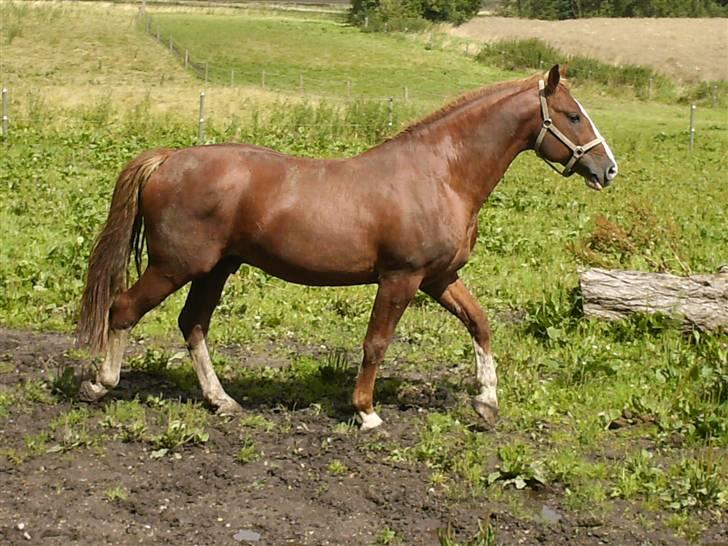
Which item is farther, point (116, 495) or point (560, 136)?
point (560, 136)

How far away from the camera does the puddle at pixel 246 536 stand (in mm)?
5246

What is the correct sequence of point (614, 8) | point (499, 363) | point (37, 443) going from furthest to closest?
point (614, 8), point (499, 363), point (37, 443)

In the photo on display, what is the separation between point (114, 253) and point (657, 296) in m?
4.57

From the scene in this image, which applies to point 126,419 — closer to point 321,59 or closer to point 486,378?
point 486,378

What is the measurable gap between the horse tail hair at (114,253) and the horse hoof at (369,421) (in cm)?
180

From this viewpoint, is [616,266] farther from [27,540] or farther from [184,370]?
[27,540]

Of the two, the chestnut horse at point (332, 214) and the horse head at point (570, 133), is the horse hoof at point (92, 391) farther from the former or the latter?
the horse head at point (570, 133)

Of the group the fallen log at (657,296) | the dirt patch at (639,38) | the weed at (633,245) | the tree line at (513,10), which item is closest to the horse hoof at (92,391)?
the fallen log at (657,296)

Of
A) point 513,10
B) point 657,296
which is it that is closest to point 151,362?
point 657,296

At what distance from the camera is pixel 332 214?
6.62 metres

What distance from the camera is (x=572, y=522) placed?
560 centimetres

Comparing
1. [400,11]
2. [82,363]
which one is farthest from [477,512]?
[400,11]

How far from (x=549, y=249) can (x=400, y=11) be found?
52.7 meters

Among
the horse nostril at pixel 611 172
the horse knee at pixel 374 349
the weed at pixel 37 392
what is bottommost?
the weed at pixel 37 392
